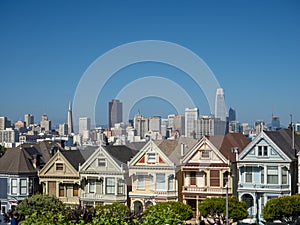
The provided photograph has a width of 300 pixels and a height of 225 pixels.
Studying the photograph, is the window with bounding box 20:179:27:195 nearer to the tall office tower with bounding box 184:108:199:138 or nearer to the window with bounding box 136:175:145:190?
the window with bounding box 136:175:145:190

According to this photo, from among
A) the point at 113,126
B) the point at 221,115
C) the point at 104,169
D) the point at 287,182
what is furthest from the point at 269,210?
the point at 113,126

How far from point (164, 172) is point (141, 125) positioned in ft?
28.6

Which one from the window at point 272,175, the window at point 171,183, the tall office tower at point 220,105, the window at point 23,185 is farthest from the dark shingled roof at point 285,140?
the window at point 23,185

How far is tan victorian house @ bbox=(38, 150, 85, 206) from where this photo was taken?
2024 inches

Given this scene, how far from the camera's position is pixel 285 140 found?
47688mm

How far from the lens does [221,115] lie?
2004 inches

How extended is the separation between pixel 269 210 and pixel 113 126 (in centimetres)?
1826

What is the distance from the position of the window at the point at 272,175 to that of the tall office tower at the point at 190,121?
738 centimetres

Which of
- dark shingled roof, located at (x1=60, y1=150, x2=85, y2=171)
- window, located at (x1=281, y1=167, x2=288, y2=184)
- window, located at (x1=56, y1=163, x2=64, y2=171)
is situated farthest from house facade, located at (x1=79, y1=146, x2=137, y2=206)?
window, located at (x1=281, y1=167, x2=288, y2=184)

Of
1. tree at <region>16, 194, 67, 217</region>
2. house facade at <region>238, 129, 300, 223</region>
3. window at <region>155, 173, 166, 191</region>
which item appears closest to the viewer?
house facade at <region>238, 129, 300, 223</region>

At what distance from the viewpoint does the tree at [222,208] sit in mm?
43250

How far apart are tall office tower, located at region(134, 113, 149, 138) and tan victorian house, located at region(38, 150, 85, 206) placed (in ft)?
20.5

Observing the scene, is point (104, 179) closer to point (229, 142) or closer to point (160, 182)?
point (160, 182)

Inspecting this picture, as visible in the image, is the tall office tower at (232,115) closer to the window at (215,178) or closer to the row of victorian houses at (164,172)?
the row of victorian houses at (164,172)
